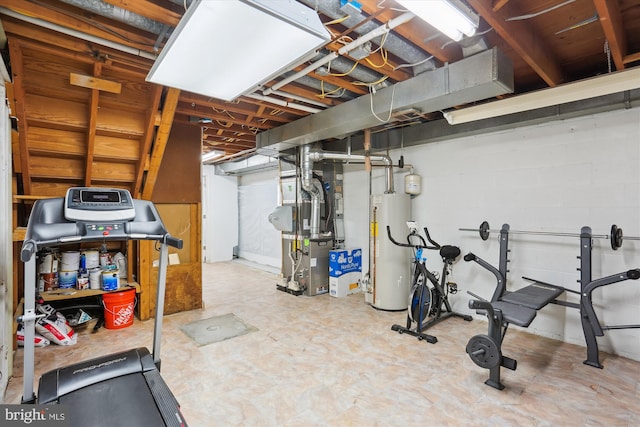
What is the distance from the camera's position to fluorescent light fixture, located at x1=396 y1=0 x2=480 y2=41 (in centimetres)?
168

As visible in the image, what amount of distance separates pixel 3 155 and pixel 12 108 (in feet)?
1.59

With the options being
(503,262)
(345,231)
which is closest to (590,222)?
(503,262)

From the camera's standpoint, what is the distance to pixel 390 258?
409cm

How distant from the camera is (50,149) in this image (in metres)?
2.92

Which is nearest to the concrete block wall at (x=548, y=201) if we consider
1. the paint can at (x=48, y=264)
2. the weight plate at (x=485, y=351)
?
the weight plate at (x=485, y=351)

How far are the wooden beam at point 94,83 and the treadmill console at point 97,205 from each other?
46.7 inches

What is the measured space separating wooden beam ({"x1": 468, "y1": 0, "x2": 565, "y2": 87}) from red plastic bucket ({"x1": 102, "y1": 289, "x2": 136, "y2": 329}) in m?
4.06

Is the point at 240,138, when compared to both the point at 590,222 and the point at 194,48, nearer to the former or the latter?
the point at 194,48

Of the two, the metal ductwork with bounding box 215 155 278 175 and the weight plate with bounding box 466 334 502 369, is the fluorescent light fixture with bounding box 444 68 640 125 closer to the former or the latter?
the weight plate with bounding box 466 334 502 369

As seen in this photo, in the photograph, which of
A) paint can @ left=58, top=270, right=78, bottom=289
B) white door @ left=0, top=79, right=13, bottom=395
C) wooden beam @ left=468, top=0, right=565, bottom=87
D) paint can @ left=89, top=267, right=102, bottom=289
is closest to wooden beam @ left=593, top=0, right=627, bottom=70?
wooden beam @ left=468, top=0, right=565, bottom=87

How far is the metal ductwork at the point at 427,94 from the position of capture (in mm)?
2348

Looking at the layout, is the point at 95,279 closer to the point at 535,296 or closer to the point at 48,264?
the point at 48,264

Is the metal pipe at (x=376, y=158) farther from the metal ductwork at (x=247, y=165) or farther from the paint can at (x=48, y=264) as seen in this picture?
the paint can at (x=48, y=264)

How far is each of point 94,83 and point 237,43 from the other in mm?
1605
